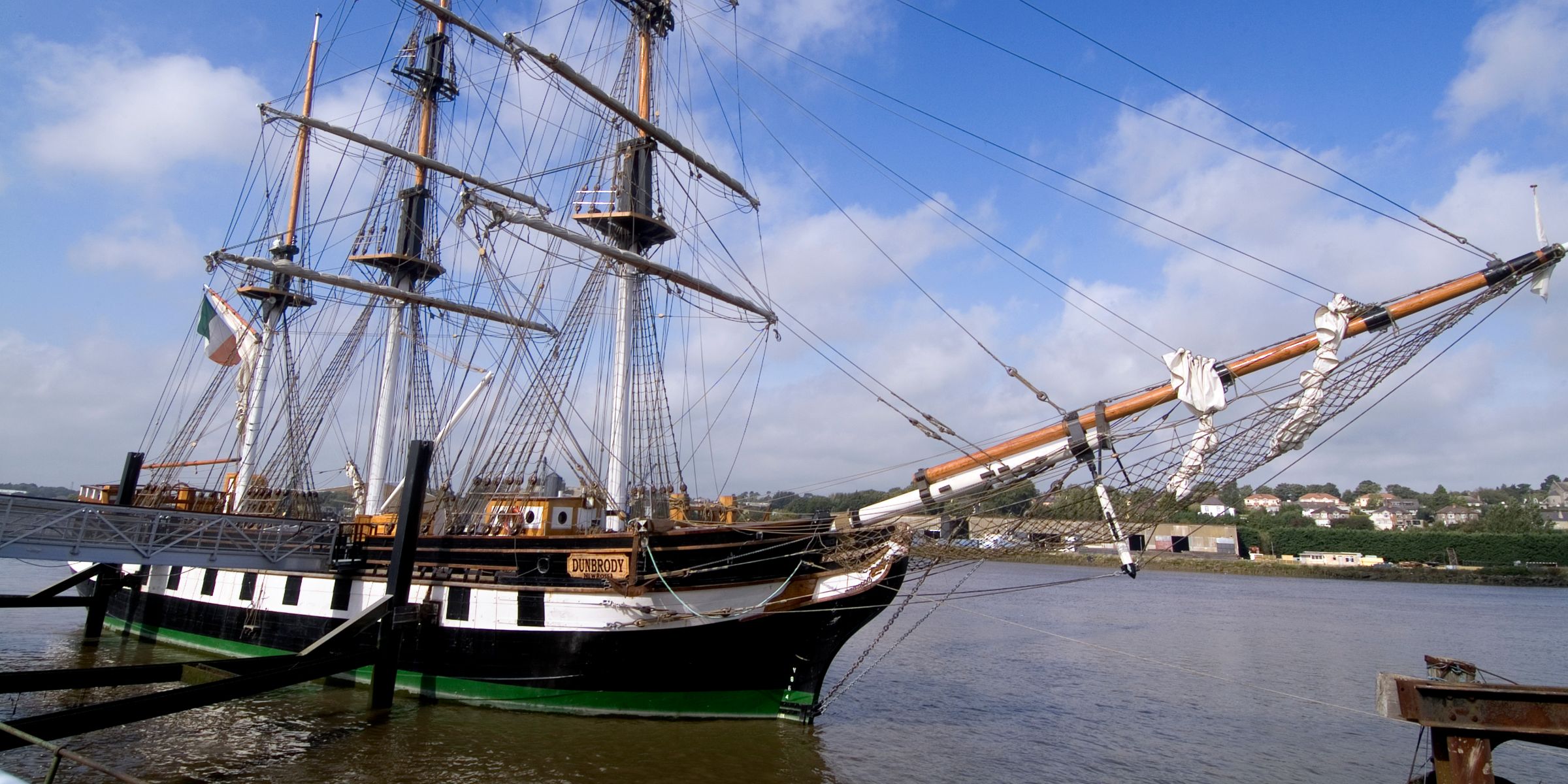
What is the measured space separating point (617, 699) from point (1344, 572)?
2934 inches

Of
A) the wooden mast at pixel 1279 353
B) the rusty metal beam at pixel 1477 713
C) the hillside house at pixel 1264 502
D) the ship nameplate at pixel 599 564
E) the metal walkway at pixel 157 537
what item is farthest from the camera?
the hillside house at pixel 1264 502

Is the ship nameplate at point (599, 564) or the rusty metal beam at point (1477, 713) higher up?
the ship nameplate at point (599, 564)

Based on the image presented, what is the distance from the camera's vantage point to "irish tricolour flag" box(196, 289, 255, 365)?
2794 cm

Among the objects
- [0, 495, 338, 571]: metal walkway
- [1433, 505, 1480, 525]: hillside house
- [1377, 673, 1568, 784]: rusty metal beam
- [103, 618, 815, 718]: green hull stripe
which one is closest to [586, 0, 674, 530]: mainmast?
[103, 618, 815, 718]: green hull stripe

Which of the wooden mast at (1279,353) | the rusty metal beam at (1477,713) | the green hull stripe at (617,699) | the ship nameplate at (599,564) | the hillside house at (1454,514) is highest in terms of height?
the hillside house at (1454,514)

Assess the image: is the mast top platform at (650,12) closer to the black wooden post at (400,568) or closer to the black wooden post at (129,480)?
the black wooden post at (400,568)

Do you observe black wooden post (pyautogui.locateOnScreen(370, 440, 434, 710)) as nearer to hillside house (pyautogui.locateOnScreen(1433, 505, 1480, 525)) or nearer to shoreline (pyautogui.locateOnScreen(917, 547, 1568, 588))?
shoreline (pyautogui.locateOnScreen(917, 547, 1568, 588))

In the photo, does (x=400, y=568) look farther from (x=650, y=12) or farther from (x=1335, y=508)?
(x=1335, y=508)

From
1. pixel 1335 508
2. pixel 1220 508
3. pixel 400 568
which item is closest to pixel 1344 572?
pixel 1220 508

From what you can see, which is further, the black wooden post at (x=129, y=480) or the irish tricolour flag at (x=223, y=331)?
the irish tricolour flag at (x=223, y=331)

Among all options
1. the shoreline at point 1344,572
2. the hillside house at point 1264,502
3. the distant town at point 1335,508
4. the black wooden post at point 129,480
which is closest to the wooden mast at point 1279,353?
the distant town at point 1335,508

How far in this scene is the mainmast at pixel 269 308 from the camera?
85.6ft

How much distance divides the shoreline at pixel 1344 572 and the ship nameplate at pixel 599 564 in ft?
173

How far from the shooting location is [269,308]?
28.4 meters
